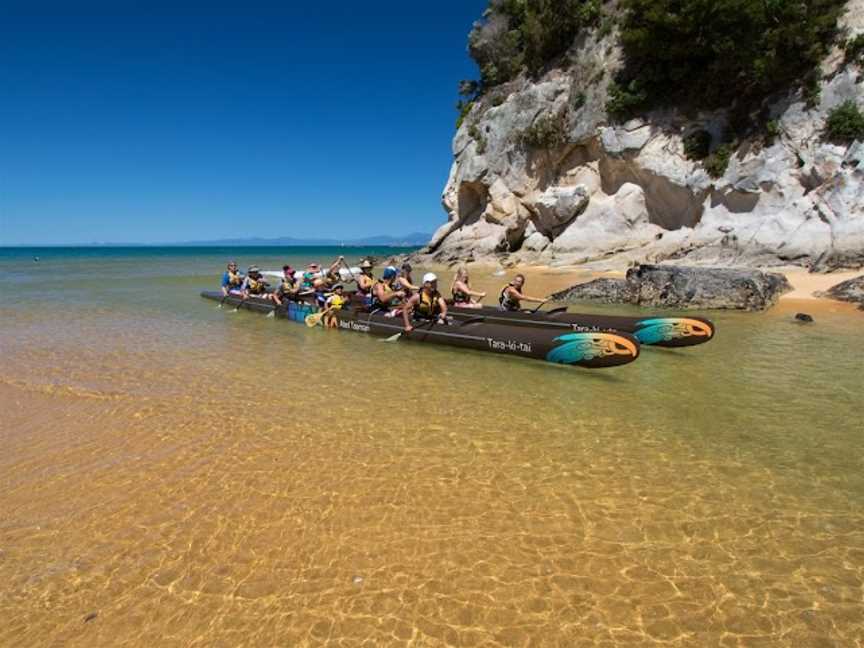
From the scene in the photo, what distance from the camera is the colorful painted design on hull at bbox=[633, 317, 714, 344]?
1041 centimetres

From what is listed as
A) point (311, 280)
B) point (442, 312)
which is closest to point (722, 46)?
point (311, 280)

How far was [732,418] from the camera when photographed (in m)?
7.09

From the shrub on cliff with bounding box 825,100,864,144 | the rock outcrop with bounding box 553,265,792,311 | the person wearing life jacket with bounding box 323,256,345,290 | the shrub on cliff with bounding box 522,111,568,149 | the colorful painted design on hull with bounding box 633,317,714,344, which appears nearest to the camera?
the colorful painted design on hull with bounding box 633,317,714,344

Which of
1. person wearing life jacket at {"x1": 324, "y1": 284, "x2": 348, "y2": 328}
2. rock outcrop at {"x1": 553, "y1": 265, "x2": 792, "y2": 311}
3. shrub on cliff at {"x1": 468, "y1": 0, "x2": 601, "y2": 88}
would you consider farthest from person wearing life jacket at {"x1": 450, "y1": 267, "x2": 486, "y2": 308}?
shrub on cliff at {"x1": 468, "y1": 0, "x2": 601, "y2": 88}

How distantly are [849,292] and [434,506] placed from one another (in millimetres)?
17532

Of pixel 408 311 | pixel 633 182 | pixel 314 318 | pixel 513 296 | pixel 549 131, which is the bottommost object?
pixel 314 318

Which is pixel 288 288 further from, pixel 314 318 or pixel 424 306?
pixel 424 306

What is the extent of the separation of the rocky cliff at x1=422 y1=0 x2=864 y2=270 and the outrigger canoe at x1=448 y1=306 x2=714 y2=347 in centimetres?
1372

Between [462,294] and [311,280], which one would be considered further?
[311,280]

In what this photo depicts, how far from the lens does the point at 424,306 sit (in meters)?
12.2

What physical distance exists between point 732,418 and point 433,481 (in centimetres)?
436

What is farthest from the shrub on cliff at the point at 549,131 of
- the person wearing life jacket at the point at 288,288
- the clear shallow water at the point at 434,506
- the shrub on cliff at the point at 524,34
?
the clear shallow water at the point at 434,506

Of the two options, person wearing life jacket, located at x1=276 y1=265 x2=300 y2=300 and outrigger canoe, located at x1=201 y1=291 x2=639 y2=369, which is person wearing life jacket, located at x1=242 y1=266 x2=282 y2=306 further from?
outrigger canoe, located at x1=201 y1=291 x2=639 y2=369

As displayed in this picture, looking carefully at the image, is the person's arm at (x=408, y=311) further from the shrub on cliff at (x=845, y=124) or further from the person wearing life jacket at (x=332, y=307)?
the shrub on cliff at (x=845, y=124)
